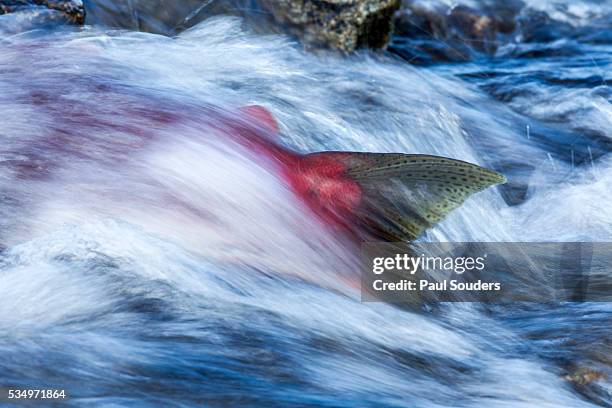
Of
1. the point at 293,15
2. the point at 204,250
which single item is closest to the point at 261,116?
the point at 204,250

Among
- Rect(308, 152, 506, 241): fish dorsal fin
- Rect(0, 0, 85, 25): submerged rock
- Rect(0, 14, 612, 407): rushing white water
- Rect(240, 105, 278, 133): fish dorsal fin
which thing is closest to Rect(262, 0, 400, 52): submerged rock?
Rect(0, 14, 612, 407): rushing white water

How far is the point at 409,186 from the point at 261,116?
978mm

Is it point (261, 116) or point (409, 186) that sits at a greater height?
point (261, 116)

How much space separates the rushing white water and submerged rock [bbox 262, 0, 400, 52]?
55 cm

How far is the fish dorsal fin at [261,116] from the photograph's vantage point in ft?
14.2

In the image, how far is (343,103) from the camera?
16.6 ft

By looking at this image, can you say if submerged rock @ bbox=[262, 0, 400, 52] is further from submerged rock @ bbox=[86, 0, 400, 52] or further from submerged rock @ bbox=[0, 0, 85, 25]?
submerged rock @ bbox=[0, 0, 85, 25]

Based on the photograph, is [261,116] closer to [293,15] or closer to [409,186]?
[409,186]

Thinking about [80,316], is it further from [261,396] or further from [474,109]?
[474,109]

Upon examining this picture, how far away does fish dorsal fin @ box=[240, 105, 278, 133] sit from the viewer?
14.2 ft

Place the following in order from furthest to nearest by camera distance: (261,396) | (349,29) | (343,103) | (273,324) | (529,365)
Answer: (349,29) < (343,103) < (529,365) < (273,324) < (261,396)

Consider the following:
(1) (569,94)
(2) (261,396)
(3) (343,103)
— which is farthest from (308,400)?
(1) (569,94)

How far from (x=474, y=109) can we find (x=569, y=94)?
65 cm

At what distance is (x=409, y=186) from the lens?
3.63 metres
